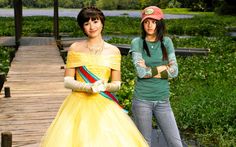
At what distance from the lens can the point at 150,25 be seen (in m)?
4.98

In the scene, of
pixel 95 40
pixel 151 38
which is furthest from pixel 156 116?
pixel 95 40

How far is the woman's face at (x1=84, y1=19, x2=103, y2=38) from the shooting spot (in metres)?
4.41

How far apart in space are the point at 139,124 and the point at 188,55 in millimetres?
14174

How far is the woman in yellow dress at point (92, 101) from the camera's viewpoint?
433 centimetres

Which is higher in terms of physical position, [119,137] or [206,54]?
[119,137]

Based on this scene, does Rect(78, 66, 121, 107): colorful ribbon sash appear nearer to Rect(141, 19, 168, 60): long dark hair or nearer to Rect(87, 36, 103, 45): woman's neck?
Rect(87, 36, 103, 45): woman's neck

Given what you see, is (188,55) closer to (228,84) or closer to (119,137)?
(228,84)

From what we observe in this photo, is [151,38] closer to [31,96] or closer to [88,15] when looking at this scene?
[88,15]

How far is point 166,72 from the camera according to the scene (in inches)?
198

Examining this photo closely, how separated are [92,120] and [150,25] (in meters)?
1.19

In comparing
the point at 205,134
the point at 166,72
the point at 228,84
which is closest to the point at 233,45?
the point at 228,84

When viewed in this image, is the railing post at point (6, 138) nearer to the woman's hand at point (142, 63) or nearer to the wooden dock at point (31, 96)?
the wooden dock at point (31, 96)

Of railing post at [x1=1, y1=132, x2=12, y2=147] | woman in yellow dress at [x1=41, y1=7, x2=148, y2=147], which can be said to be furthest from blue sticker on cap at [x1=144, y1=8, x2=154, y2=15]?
railing post at [x1=1, y1=132, x2=12, y2=147]

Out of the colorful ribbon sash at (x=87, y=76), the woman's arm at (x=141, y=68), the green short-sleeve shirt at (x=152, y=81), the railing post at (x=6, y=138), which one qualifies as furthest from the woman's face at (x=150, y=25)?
the railing post at (x=6, y=138)
